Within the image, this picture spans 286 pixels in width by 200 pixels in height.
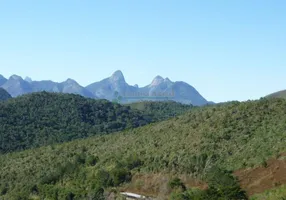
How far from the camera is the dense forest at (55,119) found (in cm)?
11429

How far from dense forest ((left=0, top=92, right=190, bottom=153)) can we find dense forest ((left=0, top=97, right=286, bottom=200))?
42627 mm

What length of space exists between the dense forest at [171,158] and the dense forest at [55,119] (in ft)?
140

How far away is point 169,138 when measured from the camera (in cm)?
Result: 5969

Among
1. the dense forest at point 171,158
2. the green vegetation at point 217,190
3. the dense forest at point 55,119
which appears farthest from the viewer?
the dense forest at point 55,119

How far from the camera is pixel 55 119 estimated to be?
136m

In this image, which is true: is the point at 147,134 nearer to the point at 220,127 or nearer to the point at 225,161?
the point at 220,127

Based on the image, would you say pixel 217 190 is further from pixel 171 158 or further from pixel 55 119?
pixel 55 119

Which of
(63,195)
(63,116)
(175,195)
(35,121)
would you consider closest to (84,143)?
(63,195)

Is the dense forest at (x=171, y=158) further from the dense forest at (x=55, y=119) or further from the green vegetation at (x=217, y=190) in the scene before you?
the dense forest at (x=55, y=119)

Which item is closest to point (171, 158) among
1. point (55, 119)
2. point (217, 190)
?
point (217, 190)

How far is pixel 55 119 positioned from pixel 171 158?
90.3 meters

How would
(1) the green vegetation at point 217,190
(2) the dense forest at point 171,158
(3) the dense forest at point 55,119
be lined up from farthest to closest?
1. (3) the dense forest at point 55,119
2. (2) the dense forest at point 171,158
3. (1) the green vegetation at point 217,190

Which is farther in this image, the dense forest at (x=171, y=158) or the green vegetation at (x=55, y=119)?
the green vegetation at (x=55, y=119)

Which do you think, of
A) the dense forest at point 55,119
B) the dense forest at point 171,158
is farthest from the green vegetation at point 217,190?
the dense forest at point 55,119
